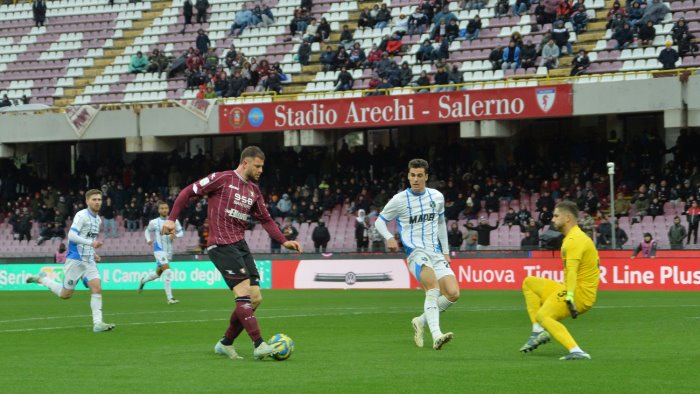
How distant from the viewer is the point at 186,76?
4894cm

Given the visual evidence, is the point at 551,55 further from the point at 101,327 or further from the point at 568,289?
the point at 568,289

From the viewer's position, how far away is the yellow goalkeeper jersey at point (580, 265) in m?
13.2

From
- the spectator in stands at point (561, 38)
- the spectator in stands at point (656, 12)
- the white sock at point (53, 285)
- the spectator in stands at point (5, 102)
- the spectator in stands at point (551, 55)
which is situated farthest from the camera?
the spectator in stands at point (5, 102)

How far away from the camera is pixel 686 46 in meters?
38.4

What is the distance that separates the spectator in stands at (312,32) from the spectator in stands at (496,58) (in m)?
8.37

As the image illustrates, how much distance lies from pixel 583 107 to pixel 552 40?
9.91ft

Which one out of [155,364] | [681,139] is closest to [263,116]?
[681,139]

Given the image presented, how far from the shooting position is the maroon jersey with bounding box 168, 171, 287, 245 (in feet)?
46.6

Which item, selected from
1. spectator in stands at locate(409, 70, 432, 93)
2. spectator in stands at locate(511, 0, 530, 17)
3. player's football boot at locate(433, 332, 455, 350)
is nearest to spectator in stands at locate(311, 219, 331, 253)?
spectator in stands at locate(409, 70, 432, 93)

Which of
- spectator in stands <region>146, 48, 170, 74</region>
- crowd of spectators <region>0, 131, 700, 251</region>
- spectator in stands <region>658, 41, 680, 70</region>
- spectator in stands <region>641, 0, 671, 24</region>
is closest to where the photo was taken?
crowd of spectators <region>0, 131, 700, 251</region>

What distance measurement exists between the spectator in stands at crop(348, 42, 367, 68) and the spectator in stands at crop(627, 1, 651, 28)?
9.80 metres

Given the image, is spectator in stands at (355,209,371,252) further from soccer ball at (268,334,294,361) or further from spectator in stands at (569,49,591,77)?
soccer ball at (268,334,294,361)

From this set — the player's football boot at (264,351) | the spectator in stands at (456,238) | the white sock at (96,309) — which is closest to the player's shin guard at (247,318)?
the player's football boot at (264,351)

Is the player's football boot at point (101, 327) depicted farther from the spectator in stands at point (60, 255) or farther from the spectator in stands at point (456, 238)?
the spectator in stands at point (60, 255)
